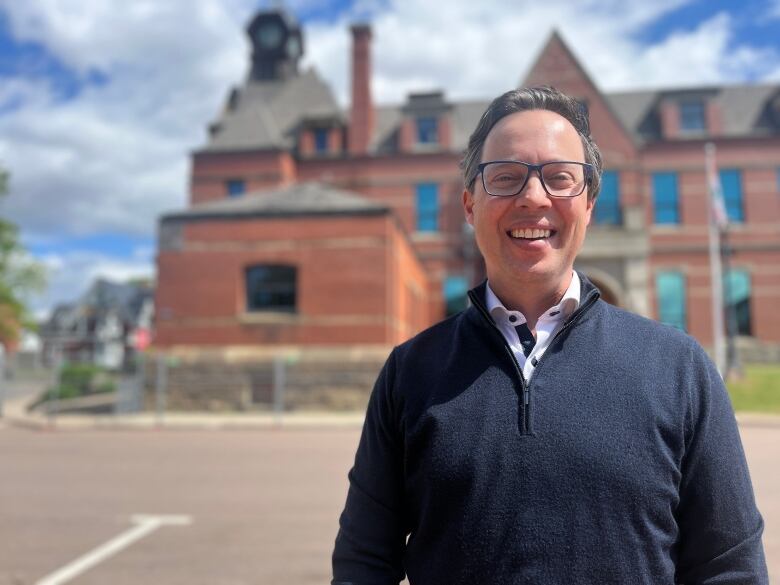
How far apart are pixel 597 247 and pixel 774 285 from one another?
9.06 meters

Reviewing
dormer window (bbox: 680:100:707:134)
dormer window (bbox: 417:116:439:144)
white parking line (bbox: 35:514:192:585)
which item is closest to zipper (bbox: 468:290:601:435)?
white parking line (bbox: 35:514:192:585)

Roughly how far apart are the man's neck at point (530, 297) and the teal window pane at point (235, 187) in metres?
30.2

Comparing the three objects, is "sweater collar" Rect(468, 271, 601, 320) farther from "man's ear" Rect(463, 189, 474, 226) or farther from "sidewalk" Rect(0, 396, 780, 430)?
"sidewalk" Rect(0, 396, 780, 430)

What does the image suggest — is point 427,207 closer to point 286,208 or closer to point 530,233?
point 286,208

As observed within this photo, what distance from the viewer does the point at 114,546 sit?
581 centimetres

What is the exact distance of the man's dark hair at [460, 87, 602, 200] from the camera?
72.4 inches

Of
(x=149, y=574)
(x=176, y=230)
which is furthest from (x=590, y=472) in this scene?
(x=176, y=230)

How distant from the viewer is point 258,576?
4.96 meters

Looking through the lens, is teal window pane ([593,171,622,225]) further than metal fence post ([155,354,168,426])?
Yes

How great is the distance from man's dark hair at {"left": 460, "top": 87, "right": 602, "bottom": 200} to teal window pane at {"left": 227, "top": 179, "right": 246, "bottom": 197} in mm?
29995

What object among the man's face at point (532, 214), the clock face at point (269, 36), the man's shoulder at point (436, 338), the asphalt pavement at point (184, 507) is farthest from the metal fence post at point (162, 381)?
the clock face at point (269, 36)

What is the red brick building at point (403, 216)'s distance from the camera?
65.8 feet

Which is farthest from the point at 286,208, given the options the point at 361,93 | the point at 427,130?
the point at 361,93

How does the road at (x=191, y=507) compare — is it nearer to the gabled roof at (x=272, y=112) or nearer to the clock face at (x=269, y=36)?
the gabled roof at (x=272, y=112)
